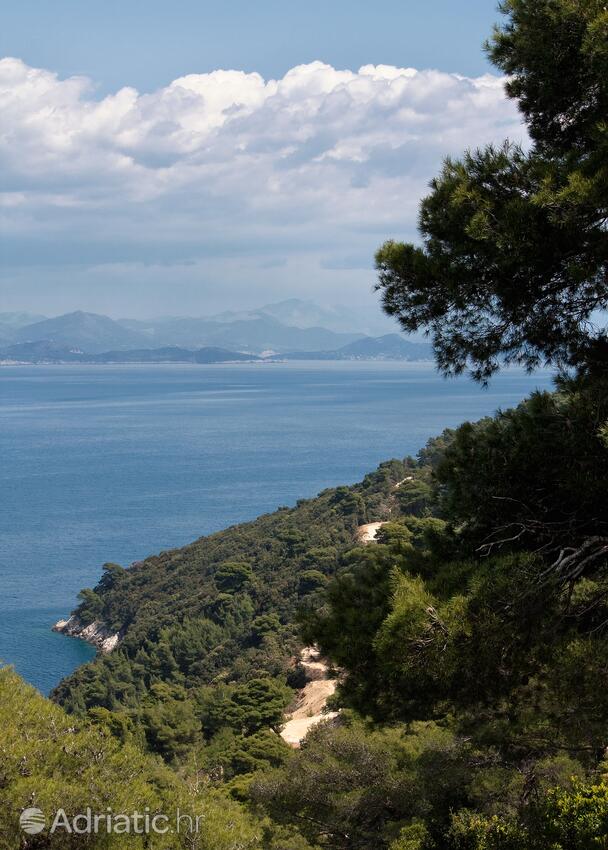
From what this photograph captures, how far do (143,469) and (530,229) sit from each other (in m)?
70.0

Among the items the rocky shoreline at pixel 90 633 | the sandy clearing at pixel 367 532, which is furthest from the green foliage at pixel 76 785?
the rocky shoreline at pixel 90 633

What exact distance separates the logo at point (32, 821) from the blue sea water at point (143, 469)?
440 cm

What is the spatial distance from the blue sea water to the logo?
173 inches

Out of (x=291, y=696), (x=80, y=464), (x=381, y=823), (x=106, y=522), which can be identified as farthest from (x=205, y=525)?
(x=381, y=823)

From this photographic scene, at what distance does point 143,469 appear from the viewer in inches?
2869

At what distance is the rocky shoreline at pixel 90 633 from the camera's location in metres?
38.0

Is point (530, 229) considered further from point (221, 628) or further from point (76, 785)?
point (221, 628)

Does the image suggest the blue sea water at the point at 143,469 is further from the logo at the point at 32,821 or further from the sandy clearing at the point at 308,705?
the sandy clearing at the point at 308,705

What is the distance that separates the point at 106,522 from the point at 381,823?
46970 millimetres

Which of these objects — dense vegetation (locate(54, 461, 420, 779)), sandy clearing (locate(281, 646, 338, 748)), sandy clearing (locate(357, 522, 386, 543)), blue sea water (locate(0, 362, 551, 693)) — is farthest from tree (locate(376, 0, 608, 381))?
sandy clearing (locate(357, 522, 386, 543))

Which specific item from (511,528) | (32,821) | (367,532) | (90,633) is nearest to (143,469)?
(90,633)

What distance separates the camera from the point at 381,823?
10.4m

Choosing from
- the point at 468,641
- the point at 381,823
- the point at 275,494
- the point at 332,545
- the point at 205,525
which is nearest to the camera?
the point at 468,641

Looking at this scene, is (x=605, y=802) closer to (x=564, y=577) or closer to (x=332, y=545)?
(x=564, y=577)
